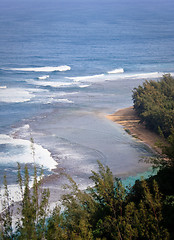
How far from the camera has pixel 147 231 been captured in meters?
10.1

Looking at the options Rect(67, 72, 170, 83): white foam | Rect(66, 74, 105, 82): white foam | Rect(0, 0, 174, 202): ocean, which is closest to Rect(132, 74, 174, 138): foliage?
Rect(0, 0, 174, 202): ocean

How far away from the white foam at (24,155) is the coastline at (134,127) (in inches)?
317

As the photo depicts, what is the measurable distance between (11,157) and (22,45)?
186 ft

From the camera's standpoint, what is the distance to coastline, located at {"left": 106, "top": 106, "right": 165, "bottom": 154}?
1125 inches

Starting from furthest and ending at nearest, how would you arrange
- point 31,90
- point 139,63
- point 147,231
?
point 139,63
point 31,90
point 147,231

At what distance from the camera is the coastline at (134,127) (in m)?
28.6

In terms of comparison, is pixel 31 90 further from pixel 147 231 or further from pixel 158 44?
pixel 158 44

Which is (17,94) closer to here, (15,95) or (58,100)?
(15,95)

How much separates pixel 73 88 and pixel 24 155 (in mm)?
23016

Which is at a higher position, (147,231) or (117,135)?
(147,231)

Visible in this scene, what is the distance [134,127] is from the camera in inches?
1284

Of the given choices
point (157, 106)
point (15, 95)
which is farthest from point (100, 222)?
point (15, 95)

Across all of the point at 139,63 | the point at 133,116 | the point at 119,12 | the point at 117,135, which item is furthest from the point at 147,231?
the point at 119,12

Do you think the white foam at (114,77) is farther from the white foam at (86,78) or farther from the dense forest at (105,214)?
the dense forest at (105,214)
